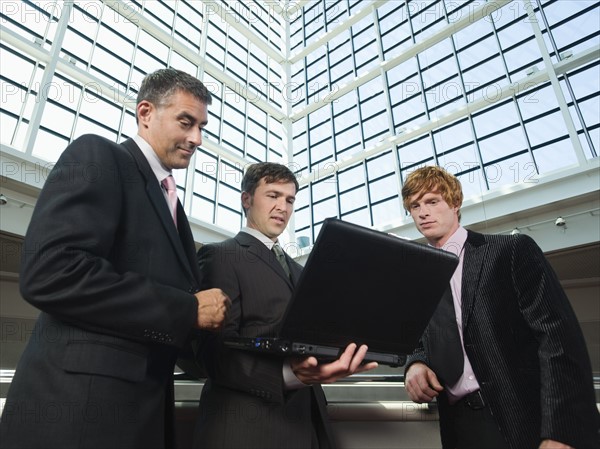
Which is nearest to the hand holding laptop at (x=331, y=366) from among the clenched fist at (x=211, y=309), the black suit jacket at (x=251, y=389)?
the black suit jacket at (x=251, y=389)

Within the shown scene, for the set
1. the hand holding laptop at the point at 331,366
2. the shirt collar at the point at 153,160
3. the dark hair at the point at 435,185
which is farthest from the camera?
the dark hair at the point at 435,185

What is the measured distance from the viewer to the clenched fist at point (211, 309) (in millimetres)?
1362

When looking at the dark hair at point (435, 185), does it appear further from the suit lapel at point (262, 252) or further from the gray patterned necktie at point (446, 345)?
the suit lapel at point (262, 252)

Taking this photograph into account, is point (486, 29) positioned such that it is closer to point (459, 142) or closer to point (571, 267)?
point (459, 142)

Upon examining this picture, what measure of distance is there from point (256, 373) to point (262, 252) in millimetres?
647

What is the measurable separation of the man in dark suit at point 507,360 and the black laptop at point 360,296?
46 centimetres

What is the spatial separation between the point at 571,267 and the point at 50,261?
14.9 meters

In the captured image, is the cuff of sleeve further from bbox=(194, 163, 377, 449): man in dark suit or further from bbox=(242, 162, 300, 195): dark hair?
bbox=(242, 162, 300, 195): dark hair

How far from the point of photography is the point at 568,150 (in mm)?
12125

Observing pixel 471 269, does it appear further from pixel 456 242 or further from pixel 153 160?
pixel 153 160

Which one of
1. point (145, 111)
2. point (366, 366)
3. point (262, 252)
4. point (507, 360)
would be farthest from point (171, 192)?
point (507, 360)

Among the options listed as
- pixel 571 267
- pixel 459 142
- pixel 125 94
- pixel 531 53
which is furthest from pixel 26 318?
pixel 531 53

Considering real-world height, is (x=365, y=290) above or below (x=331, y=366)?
above

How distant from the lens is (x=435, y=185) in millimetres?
2268
